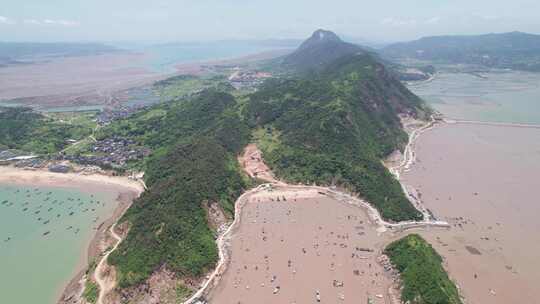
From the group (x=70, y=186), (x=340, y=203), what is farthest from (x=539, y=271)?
(x=70, y=186)

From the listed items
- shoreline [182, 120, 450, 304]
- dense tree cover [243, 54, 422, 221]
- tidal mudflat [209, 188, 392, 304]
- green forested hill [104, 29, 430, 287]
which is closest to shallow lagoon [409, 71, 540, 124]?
dense tree cover [243, 54, 422, 221]

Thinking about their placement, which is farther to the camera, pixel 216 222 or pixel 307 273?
pixel 216 222

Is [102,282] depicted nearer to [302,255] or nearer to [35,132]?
[302,255]

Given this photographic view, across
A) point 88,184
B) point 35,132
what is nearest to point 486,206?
point 88,184

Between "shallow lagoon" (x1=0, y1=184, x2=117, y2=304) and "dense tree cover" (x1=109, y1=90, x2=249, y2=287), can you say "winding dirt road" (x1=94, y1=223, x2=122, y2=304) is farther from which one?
"shallow lagoon" (x1=0, y1=184, x2=117, y2=304)

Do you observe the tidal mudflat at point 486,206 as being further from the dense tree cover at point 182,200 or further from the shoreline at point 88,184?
the shoreline at point 88,184

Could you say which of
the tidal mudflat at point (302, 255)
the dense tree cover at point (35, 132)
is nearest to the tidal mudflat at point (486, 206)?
the tidal mudflat at point (302, 255)

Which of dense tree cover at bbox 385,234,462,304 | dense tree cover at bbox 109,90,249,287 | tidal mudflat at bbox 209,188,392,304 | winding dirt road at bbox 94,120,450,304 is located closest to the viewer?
dense tree cover at bbox 385,234,462,304

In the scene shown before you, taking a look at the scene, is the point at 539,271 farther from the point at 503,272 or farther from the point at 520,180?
the point at 520,180
